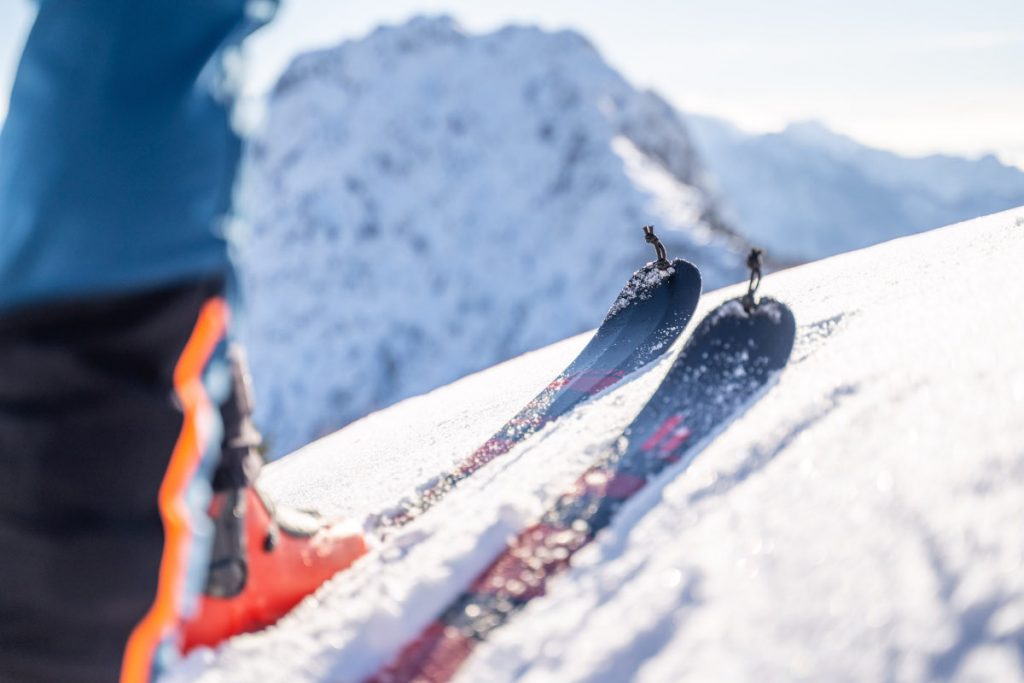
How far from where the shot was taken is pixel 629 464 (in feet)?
4.03

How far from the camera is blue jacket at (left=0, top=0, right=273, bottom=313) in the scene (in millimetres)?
742

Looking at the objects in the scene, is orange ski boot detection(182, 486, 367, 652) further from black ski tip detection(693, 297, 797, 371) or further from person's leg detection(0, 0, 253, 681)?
black ski tip detection(693, 297, 797, 371)

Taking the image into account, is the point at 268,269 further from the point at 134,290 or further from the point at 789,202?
the point at 789,202

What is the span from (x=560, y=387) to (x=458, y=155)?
22626 mm

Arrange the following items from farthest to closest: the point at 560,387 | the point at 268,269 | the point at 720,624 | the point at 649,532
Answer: the point at 268,269 → the point at 560,387 → the point at 649,532 → the point at 720,624

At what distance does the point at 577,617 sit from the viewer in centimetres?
86

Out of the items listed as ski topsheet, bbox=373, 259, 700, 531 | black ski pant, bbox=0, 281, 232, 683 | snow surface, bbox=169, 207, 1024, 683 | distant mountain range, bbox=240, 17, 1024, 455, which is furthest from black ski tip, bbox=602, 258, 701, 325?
distant mountain range, bbox=240, 17, 1024, 455

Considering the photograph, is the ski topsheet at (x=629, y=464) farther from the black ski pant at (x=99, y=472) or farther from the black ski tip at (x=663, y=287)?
the black ski tip at (x=663, y=287)

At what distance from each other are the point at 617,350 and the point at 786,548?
133 centimetres

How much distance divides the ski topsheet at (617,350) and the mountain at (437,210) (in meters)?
14.5

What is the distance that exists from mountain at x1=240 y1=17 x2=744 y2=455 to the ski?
14.5 metres

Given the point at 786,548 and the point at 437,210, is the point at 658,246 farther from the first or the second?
the point at 437,210

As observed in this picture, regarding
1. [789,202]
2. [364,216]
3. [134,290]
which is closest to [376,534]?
[134,290]

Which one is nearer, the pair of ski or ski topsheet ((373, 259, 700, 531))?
the pair of ski
